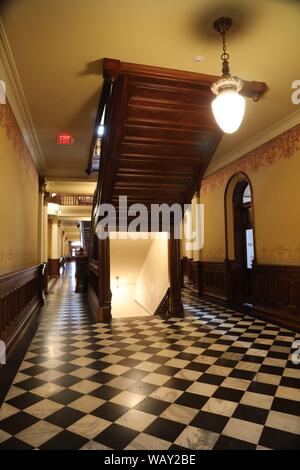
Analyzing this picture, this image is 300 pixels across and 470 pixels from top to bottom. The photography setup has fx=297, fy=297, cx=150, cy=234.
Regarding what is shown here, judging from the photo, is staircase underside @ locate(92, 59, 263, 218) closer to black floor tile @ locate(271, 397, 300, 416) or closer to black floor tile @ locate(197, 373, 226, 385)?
black floor tile @ locate(197, 373, 226, 385)

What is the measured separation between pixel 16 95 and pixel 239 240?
5404 millimetres

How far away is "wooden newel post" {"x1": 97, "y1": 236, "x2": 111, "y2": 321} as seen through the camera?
5.80 metres

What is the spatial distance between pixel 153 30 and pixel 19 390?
3.76 metres

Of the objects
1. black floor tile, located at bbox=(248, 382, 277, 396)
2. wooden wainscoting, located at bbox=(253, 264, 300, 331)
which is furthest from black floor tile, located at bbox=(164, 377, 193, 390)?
wooden wainscoting, located at bbox=(253, 264, 300, 331)

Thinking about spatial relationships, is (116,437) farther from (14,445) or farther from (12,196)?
(12,196)

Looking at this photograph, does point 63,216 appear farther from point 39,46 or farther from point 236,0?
point 236,0

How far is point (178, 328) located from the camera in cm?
514

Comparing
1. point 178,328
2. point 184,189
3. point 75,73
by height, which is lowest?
point 178,328

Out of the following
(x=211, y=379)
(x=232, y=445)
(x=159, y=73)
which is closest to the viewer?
(x=232, y=445)

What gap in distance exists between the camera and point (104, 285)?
582cm

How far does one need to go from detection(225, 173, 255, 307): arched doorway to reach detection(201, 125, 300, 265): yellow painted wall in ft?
1.88

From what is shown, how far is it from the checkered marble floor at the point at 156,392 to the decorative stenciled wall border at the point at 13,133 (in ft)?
9.53

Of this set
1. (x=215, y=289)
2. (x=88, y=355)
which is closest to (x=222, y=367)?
(x=88, y=355)

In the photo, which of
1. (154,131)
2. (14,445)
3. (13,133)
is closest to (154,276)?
(154,131)
